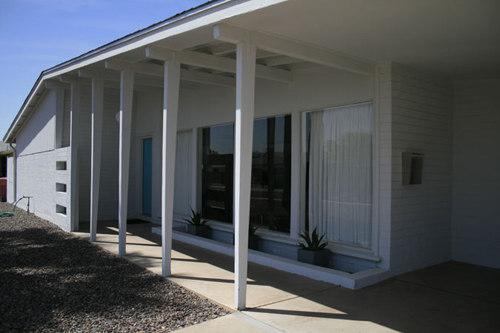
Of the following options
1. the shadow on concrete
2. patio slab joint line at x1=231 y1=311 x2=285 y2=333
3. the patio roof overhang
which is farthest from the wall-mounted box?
the shadow on concrete

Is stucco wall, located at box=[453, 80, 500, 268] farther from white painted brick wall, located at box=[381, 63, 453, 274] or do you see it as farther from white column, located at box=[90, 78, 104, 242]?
white column, located at box=[90, 78, 104, 242]

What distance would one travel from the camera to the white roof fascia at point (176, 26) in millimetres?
3843

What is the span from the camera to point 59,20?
10383 millimetres

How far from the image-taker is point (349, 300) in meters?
4.65

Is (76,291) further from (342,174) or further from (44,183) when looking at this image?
(44,183)

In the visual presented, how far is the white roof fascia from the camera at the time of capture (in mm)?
3843

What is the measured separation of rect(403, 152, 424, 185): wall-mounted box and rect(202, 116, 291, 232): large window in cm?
197

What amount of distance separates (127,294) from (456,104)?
5615mm

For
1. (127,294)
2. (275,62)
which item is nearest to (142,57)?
(275,62)

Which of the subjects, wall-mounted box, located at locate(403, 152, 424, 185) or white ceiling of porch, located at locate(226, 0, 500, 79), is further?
wall-mounted box, located at locate(403, 152, 424, 185)

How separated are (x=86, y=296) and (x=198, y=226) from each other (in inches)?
155

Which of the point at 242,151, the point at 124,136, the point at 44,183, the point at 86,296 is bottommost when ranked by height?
the point at 86,296

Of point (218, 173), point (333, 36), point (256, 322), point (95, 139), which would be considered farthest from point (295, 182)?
point (95, 139)

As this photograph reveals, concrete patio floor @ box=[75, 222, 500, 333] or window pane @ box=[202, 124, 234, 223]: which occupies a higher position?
window pane @ box=[202, 124, 234, 223]
